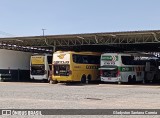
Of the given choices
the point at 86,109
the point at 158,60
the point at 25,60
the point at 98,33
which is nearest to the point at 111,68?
the point at 98,33

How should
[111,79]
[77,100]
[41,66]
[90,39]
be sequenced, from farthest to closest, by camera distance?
[41,66] < [90,39] < [111,79] < [77,100]

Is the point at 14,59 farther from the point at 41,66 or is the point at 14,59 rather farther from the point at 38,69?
the point at 41,66

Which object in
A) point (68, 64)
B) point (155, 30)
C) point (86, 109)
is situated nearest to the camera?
point (86, 109)

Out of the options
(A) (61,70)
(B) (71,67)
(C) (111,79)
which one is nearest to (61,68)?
(A) (61,70)

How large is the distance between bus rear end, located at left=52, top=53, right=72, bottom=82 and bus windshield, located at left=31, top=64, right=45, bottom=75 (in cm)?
Answer: 420

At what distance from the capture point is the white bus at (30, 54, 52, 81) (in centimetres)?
4119

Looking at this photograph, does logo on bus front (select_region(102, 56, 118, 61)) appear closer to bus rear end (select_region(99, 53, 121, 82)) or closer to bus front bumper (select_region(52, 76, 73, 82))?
bus rear end (select_region(99, 53, 121, 82))

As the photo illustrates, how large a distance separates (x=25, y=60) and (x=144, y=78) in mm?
14187

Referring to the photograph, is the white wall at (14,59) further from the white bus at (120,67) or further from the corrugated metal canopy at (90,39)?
the white bus at (120,67)

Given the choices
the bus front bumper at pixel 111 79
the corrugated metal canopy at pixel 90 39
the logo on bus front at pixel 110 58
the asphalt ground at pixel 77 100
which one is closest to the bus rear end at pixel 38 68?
the corrugated metal canopy at pixel 90 39

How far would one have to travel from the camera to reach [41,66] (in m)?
41.4

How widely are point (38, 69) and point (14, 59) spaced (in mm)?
4581

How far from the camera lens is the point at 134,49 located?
168 ft

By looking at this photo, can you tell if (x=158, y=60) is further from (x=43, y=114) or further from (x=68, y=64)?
(x=43, y=114)
